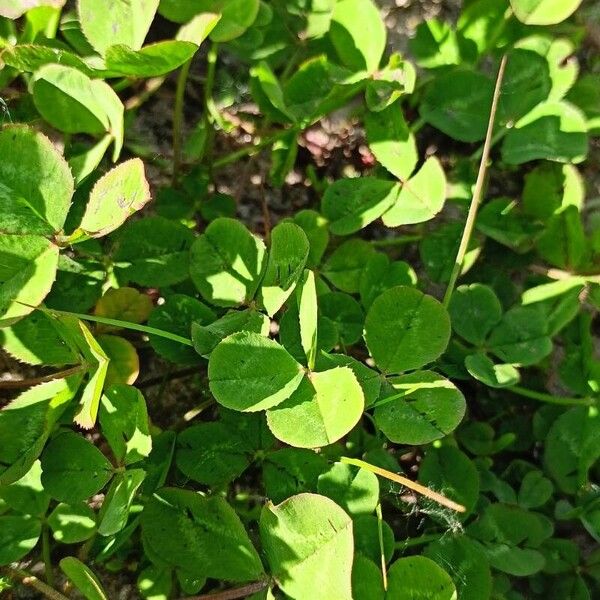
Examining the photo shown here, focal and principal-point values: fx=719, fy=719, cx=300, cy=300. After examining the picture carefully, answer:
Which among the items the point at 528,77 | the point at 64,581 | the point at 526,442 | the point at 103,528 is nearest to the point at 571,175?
the point at 528,77

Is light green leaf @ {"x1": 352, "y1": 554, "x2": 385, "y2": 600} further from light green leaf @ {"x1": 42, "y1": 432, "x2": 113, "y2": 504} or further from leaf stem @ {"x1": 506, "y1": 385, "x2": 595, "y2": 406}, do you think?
leaf stem @ {"x1": 506, "y1": 385, "x2": 595, "y2": 406}

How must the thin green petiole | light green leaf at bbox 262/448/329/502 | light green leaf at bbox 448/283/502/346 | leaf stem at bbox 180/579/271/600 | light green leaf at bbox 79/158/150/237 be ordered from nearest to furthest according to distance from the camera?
light green leaf at bbox 79/158/150/237, leaf stem at bbox 180/579/271/600, light green leaf at bbox 262/448/329/502, the thin green petiole, light green leaf at bbox 448/283/502/346

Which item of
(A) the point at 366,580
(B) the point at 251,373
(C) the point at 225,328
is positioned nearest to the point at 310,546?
(A) the point at 366,580

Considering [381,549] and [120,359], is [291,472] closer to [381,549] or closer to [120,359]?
[381,549]

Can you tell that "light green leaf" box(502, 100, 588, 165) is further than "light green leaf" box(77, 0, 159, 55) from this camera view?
Yes

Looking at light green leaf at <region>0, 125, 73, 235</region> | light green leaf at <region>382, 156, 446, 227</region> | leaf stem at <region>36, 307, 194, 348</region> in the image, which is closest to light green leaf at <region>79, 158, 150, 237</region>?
light green leaf at <region>0, 125, 73, 235</region>

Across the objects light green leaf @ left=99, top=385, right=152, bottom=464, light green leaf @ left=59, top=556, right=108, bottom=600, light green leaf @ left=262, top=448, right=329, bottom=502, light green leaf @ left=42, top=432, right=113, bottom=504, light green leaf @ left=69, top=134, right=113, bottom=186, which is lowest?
light green leaf @ left=59, top=556, right=108, bottom=600

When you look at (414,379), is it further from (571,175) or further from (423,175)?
(571,175)
